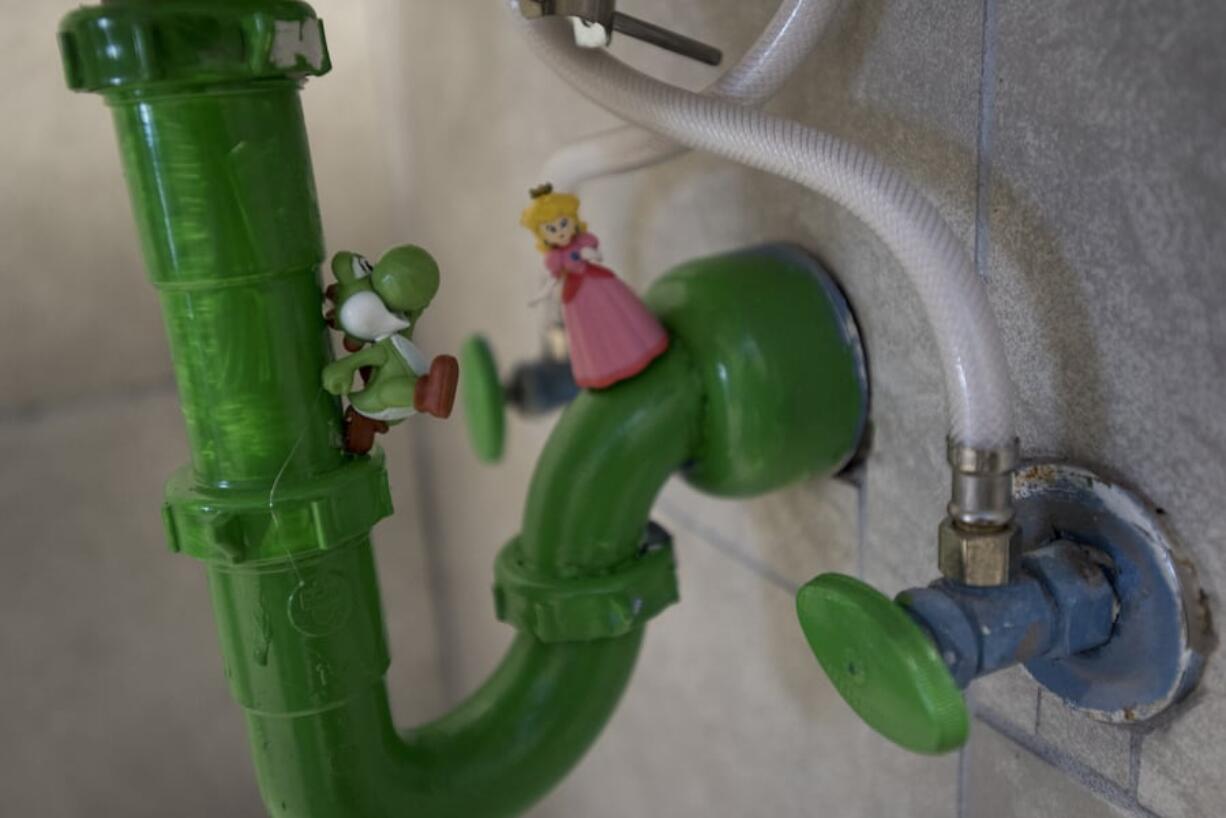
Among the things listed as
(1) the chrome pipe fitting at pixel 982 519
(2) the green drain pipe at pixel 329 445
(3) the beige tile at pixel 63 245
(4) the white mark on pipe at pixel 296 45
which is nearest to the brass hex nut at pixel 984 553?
(1) the chrome pipe fitting at pixel 982 519

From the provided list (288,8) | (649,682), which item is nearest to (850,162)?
(288,8)

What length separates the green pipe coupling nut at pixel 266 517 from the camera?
328 millimetres

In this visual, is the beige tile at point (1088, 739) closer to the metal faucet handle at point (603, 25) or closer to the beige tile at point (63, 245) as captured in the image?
the metal faucet handle at point (603, 25)

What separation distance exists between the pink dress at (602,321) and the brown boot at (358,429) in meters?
0.08

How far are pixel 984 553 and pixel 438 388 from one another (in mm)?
169

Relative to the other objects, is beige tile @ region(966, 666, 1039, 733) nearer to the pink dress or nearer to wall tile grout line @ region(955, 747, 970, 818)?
wall tile grout line @ region(955, 747, 970, 818)

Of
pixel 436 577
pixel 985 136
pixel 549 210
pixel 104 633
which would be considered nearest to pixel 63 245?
pixel 104 633

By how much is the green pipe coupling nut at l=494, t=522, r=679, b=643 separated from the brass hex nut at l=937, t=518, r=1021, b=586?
5.6 inches

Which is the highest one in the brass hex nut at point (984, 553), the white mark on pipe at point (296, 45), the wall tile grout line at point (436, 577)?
the white mark on pipe at point (296, 45)

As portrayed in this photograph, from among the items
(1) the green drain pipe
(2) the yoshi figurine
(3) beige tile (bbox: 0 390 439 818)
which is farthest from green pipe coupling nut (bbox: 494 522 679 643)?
(3) beige tile (bbox: 0 390 439 818)

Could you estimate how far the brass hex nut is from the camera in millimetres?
295

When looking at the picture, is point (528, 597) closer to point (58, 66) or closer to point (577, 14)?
point (577, 14)

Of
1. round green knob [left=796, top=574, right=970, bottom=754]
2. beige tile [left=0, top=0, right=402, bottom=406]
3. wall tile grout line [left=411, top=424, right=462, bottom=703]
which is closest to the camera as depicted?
round green knob [left=796, top=574, right=970, bottom=754]

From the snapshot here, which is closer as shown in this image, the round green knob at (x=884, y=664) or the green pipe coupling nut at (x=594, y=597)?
the round green knob at (x=884, y=664)
